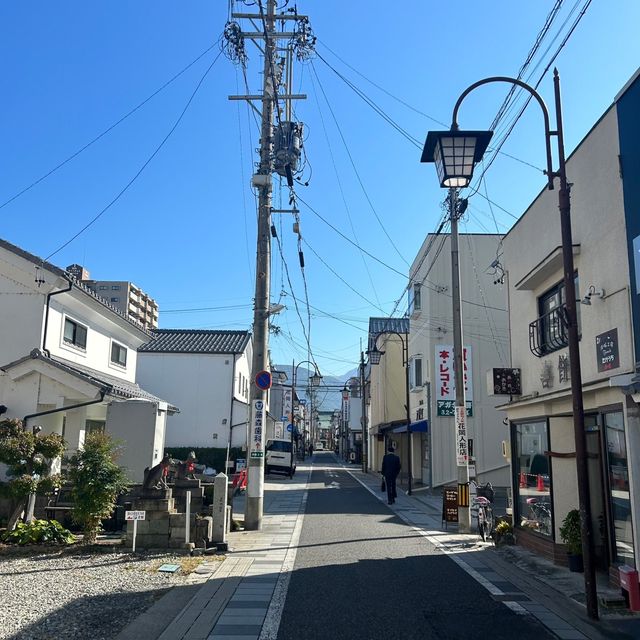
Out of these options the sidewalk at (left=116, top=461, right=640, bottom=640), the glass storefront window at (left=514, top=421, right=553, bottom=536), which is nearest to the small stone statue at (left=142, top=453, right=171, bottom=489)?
the sidewalk at (left=116, top=461, right=640, bottom=640)

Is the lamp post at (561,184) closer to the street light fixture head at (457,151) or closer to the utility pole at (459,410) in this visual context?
the street light fixture head at (457,151)

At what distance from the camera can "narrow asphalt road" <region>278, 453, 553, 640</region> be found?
257 inches

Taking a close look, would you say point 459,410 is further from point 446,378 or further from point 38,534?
point 446,378

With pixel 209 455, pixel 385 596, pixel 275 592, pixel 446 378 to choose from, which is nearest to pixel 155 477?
pixel 275 592

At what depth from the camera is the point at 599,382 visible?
27.1ft

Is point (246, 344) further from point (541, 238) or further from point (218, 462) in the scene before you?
point (541, 238)

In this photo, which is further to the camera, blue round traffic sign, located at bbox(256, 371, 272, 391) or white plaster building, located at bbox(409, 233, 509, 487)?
white plaster building, located at bbox(409, 233, 509, 487)

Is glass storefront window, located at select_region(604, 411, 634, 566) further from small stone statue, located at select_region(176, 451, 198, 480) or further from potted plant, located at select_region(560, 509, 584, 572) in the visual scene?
small stone statue, located at select_region(176, 451, 198, 480)

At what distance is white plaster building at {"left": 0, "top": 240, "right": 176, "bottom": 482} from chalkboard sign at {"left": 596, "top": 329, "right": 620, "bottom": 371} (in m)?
10.8

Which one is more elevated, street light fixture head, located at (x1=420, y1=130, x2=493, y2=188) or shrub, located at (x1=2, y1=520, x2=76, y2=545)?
street light fixture head, located at (x1=420, y1=130, x2=493, y2=188)

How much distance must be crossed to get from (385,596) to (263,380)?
23.2 ft

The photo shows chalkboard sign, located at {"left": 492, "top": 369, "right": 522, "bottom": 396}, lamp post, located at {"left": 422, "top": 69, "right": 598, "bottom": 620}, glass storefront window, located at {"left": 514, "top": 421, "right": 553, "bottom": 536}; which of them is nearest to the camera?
lamp post, located at {"left": 422, "top": 69, "right": 598, "bottom": 620}

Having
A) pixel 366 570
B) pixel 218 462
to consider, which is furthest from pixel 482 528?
pixel 218 462

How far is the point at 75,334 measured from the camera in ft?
57.6
